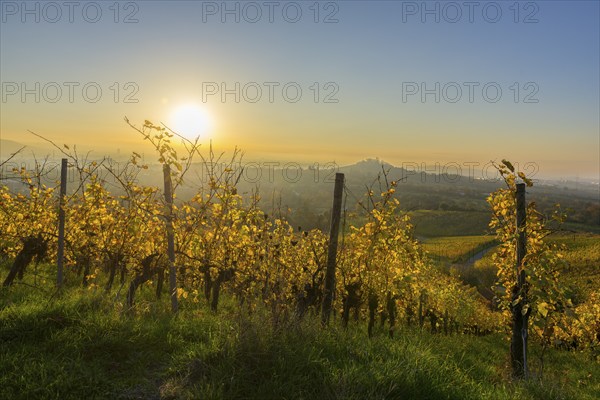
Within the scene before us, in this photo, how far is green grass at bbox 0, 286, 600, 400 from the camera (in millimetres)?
3668

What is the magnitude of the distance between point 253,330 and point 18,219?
27.0ft

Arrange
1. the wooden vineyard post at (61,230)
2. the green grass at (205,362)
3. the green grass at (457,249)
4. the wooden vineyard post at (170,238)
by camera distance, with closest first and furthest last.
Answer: the green grass at (205,362)
the wooden vineyard post at (170,238)
the wooden vineyard post at (61,230)
the green grass at (457,249)

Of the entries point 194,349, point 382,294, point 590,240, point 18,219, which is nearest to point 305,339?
point 194,349

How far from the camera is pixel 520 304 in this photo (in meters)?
6.58

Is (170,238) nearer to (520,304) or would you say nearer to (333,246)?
(333,246)

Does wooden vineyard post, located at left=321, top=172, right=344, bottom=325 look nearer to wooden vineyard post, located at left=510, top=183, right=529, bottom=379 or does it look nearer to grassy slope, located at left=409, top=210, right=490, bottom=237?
wooden vineyard post, located at left=510, top=183, right=529, bottom=379

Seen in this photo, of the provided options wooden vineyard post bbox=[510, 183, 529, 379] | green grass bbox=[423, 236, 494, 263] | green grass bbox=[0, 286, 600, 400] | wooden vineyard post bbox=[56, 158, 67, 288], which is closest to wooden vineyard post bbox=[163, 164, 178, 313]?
green grass bbox=[0, 286, 600, 400]

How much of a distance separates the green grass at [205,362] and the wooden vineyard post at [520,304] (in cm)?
→ 158

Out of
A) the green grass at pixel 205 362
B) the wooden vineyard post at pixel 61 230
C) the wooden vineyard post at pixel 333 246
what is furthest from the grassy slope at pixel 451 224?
the green grass at pixel 205 362

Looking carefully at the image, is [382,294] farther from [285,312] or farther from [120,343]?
[120,343]

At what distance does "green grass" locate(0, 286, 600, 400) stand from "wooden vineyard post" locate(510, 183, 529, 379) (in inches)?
62.1

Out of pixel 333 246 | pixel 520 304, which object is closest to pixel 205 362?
pixel 333 246

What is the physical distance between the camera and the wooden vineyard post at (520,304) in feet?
20.8

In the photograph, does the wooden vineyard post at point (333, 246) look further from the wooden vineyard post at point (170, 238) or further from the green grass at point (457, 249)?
the green grass at point (457, 249)
